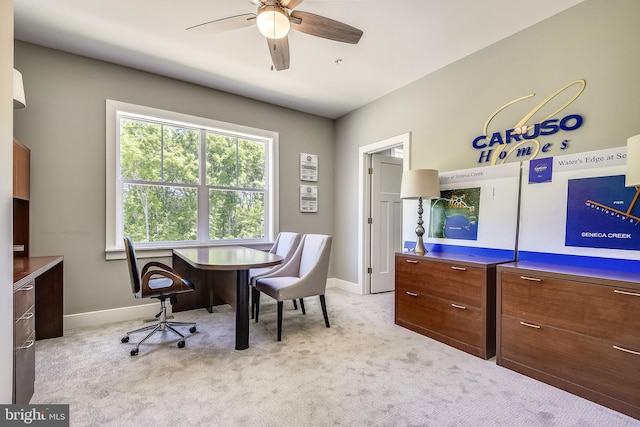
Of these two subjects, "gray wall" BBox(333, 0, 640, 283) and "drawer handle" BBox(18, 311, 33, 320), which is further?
"gray wall" BBox(333, 0, 640, 283)

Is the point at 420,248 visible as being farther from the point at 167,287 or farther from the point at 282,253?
the point at 167,287

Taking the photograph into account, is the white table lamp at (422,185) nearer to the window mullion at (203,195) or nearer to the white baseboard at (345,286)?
the white baseboard at (345,286)

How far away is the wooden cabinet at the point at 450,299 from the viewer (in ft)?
7.77

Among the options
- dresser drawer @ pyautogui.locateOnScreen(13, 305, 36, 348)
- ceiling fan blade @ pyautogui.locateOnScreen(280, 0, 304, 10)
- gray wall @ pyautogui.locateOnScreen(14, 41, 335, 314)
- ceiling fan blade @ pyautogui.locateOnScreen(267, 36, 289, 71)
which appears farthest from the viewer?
gray wall @ pyautogui.locateOnScreen(14, 41, 335, 314)

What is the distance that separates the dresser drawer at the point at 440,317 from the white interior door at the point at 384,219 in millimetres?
1410

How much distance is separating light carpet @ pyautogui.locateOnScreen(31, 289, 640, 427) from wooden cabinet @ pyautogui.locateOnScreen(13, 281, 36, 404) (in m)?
0.22

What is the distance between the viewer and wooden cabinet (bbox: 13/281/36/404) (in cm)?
150

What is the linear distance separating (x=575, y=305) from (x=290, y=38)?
3.00 metres

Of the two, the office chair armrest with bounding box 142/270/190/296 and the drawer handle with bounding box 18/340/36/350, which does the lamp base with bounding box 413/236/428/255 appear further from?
the drawer handle with bounding box 18/340/36/350

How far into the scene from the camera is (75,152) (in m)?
3.02

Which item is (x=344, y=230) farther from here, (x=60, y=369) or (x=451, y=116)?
(x=60, y=369)

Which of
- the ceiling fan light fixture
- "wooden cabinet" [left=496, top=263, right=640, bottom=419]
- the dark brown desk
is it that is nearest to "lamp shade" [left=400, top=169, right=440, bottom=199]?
"wooden cabinet" [left=496, top=263, right=640, bottom=419]

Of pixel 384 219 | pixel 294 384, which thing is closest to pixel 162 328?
pixel 294 384

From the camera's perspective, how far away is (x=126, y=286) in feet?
10.7
